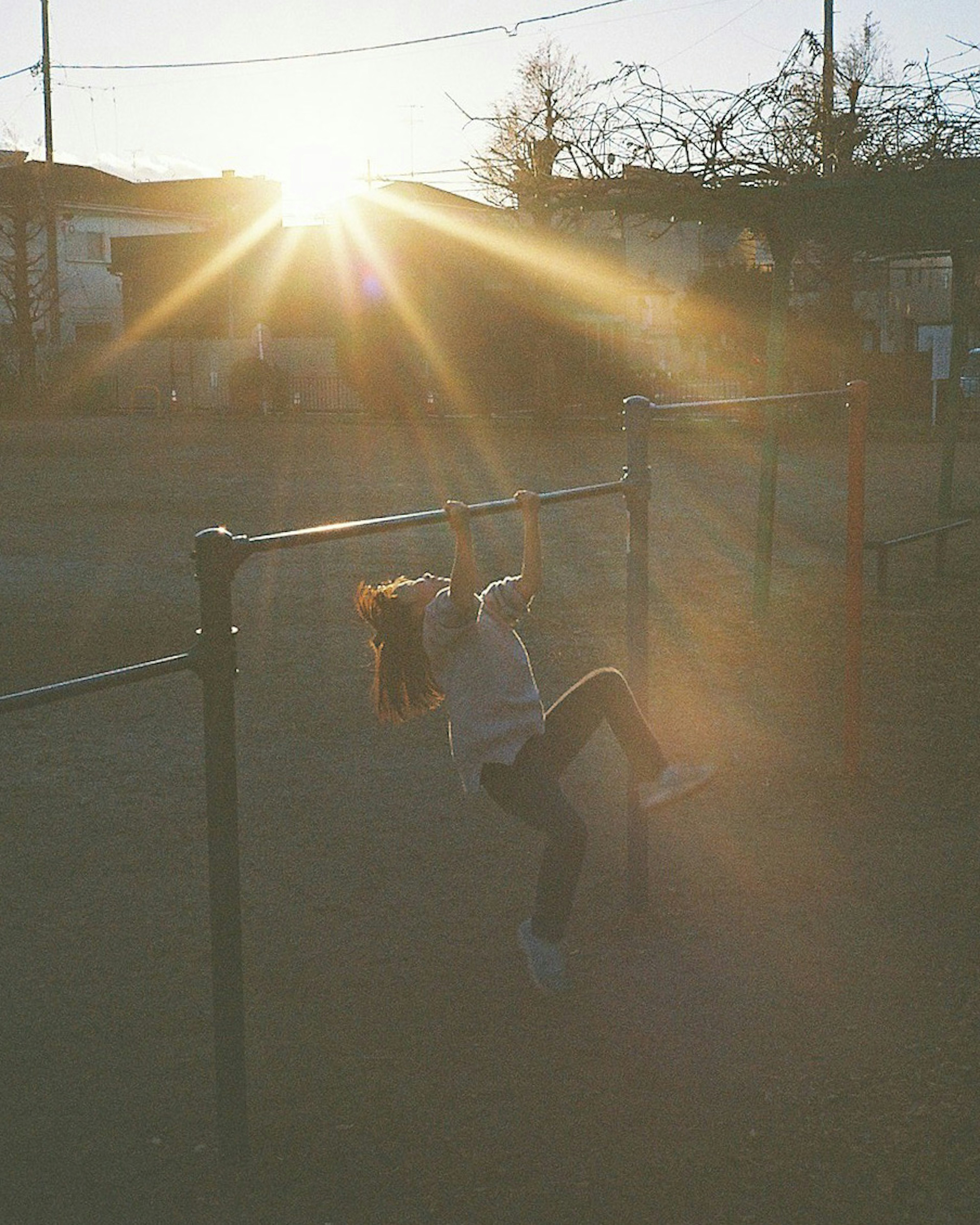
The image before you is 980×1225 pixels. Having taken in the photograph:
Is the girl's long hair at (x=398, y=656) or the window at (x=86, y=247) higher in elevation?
the window at (x=86, y=247)

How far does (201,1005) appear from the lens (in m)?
4.01

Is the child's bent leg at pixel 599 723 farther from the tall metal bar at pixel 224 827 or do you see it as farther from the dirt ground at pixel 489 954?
the tall metal bar at pixel 224 827

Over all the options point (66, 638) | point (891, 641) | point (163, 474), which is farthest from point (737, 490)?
point (66, 638)

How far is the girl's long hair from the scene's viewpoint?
13.6ft

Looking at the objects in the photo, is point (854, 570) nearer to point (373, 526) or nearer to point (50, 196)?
point (373, 526)

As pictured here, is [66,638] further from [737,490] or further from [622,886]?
[737,490]

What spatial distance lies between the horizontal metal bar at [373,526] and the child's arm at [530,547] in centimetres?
4

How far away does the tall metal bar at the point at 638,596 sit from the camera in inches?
173

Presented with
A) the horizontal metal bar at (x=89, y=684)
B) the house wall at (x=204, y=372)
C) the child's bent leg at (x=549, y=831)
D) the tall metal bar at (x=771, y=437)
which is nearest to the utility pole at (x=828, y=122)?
the tall metal bar at (x=771, y=437)

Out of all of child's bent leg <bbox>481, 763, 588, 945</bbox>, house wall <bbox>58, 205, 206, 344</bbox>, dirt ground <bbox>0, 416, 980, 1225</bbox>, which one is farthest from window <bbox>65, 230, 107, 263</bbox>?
child's bent leg <bbox>481, 763, 588, 945</bbox>

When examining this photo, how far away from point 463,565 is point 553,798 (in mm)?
697

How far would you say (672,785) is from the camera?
4398 mm

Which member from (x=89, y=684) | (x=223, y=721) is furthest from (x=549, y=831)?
(x=89, y=684)

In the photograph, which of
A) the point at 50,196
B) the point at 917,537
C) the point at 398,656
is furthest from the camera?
the point at 50,196
